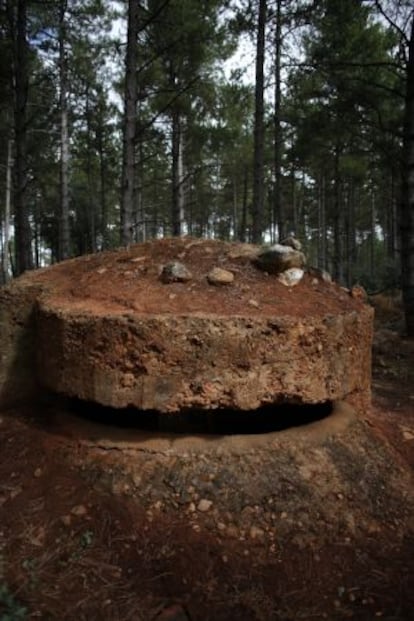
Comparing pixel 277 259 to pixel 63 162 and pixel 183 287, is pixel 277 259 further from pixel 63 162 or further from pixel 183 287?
pixel 63 162

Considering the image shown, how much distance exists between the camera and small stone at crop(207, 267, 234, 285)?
3775mm

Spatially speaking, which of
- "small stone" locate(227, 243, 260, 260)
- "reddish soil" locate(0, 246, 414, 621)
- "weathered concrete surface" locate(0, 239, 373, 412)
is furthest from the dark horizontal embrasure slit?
"small stone" locate(227, 243, 260, 260)

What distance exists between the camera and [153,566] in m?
2.66

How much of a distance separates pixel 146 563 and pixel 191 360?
47.0 inches

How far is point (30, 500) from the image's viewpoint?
121 inches

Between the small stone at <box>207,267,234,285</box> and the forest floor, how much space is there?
1587 mm

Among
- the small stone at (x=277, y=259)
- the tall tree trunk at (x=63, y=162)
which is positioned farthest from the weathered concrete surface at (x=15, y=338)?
the tall tree trunk at (x=63, y=162)

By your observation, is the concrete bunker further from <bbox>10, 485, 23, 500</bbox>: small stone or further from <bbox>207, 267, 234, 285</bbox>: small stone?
<bbox>10, 485, 23, 500</bbox>: small stone

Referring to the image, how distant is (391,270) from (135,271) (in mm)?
14113

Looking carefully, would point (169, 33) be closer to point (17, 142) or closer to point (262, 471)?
point (17, 142)

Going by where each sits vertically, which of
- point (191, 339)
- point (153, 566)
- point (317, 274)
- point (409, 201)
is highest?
point (409, 201)

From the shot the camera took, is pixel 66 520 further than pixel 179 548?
Yes

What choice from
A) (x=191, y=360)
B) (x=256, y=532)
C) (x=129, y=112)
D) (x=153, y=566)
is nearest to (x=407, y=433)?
(x=256, y=532)

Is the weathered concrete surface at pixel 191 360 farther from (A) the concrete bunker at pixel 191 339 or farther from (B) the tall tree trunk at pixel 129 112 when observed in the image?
(B) the tall tree trunk at pixel 129 112
